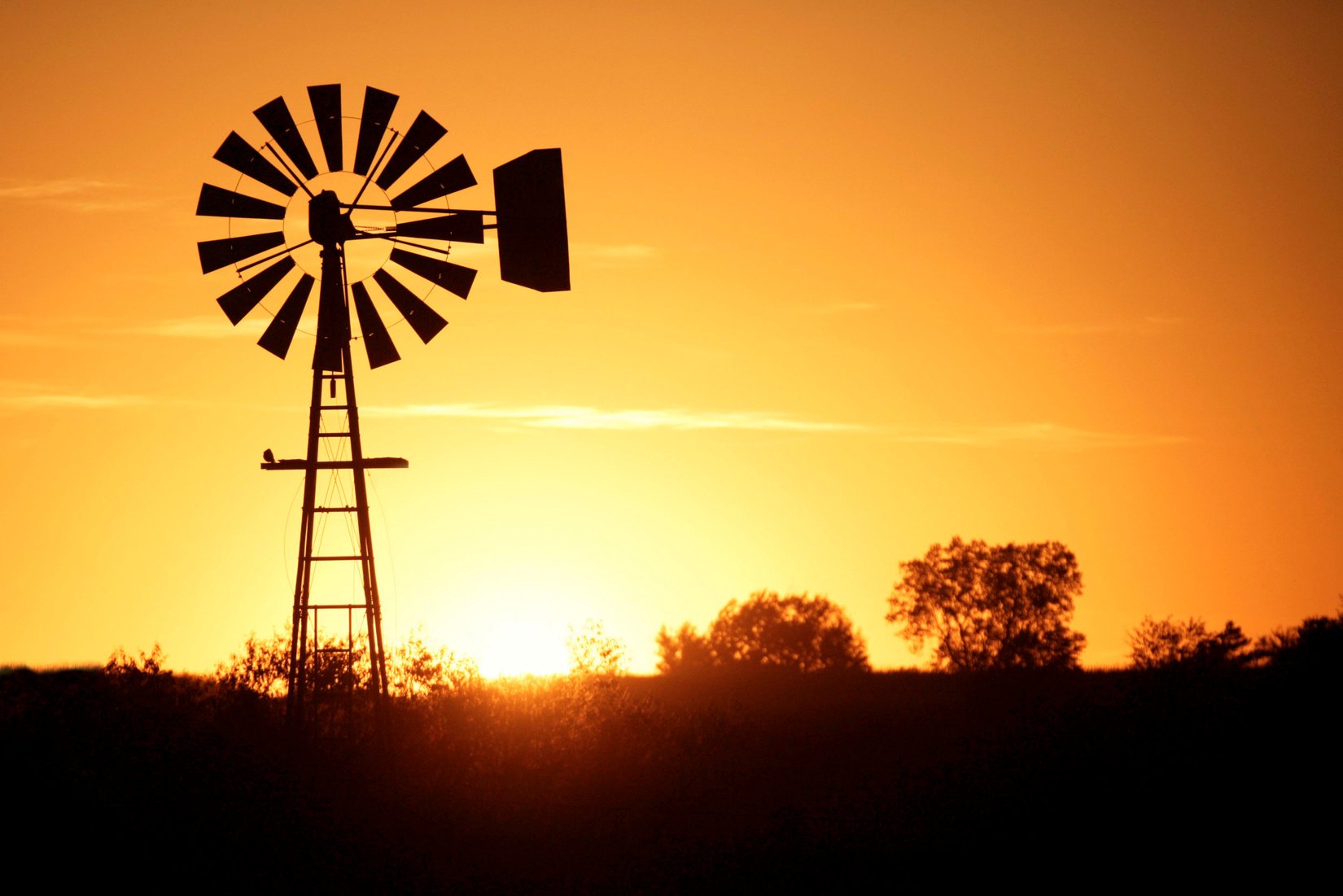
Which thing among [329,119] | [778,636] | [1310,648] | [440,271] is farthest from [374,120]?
[778,636]

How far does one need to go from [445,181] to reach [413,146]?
652mm

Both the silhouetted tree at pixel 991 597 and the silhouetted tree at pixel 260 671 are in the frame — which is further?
the silhouetted tree at pixel 991 597

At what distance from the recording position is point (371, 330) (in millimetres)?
20828

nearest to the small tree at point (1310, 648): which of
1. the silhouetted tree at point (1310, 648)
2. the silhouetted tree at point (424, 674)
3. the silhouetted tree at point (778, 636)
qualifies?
the silhouetted tree at point (1310, 648)

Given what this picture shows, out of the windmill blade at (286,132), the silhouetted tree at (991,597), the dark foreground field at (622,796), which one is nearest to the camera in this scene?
the dark foreground field at (622,796)

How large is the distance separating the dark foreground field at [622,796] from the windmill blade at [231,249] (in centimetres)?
662

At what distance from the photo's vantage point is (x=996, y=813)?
22.0 meters

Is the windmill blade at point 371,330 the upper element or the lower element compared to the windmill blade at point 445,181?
lower

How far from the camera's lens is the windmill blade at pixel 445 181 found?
20.1 meters

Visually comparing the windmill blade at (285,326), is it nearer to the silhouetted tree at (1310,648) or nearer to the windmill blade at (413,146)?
the windmill blade at (413,146)

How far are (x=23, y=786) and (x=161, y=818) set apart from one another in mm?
1993

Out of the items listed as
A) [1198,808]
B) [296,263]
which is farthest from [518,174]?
[1198,808]

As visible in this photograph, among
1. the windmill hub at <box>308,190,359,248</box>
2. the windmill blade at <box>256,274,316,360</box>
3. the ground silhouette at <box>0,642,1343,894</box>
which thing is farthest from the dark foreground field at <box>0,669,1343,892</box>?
the windmill hub at <box>308,190,359,248</box>

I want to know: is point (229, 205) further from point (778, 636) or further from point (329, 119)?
point (778, 636)
